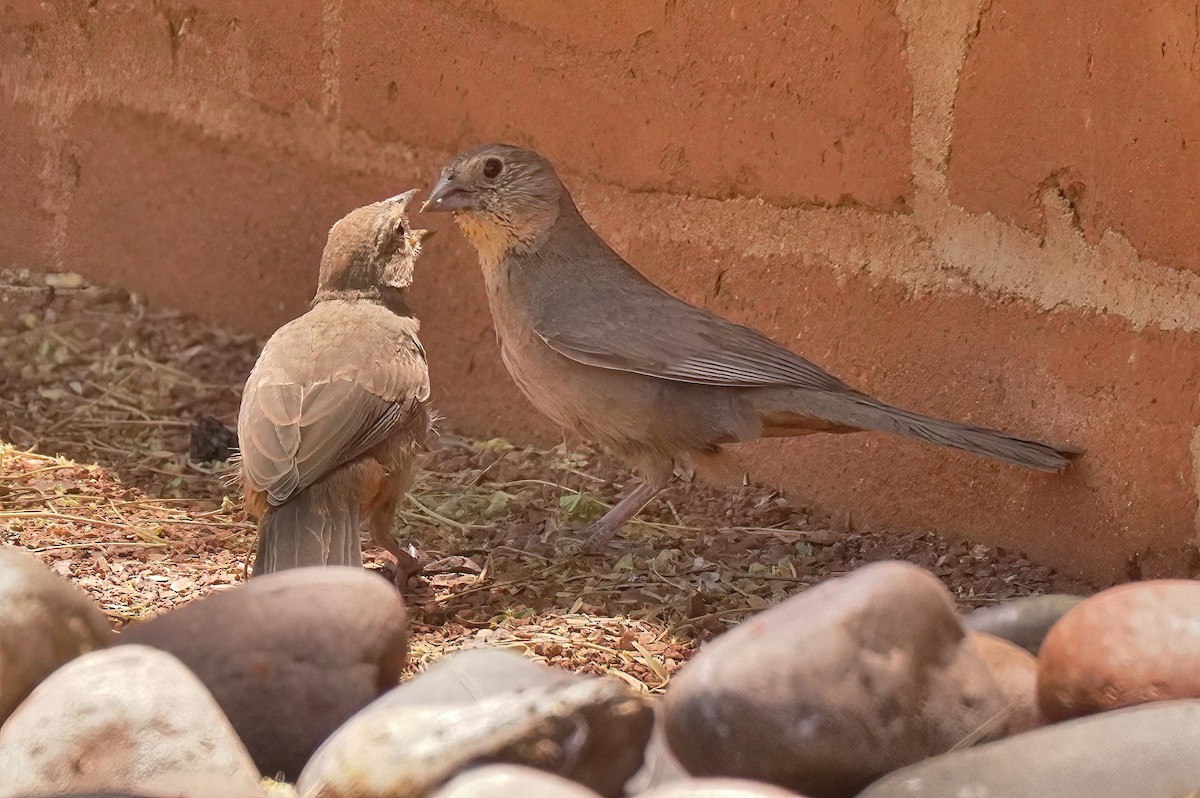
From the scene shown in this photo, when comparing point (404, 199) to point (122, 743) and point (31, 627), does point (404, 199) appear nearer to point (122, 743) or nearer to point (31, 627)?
point (31, 627)

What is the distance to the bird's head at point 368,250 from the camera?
189 inches

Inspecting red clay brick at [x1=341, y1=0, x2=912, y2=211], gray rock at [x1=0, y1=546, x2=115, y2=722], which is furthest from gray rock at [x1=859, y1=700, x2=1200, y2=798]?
red clay brick at [x1=341, y1=0, x2=912, y2=211]

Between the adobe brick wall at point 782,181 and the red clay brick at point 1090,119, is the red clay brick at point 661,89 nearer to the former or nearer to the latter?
the adobe brick wall at point 782,181

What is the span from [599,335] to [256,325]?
1.78 meters

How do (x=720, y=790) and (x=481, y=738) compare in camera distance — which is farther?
(x=481, y=738)

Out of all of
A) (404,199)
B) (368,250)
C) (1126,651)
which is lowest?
(1126,651)

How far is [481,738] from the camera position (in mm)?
2213

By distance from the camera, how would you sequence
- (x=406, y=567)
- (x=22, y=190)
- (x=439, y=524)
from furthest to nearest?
1. (x=22, y=190)
2. (x=439, y=524)
3. (x=406, y=567)

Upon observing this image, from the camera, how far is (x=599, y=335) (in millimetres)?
4535

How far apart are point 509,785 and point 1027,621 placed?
3.84 ft

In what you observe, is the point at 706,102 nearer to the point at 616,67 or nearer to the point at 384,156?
the point at 616,67

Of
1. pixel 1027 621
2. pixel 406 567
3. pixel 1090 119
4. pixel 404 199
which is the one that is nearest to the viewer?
pixel 1027 621

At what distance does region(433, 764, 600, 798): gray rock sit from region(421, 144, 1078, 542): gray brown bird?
6.92 ft

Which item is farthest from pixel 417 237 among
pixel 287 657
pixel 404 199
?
pixel 287 657
